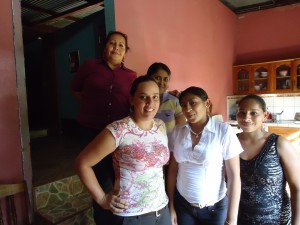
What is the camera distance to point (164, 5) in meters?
2.72

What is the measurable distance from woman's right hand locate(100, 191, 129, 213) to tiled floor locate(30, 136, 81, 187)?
3.58 feet

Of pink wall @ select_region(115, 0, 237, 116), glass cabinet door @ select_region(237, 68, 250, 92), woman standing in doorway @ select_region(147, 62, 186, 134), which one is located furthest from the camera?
glass cabinet door @ select_region(237, 68, 250, 92)

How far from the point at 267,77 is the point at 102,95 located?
4.17 meters

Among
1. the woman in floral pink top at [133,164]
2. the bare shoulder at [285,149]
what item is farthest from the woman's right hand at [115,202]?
the bare shoulder at [285,149]

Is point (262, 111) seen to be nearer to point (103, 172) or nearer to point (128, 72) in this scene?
point (128, 72)

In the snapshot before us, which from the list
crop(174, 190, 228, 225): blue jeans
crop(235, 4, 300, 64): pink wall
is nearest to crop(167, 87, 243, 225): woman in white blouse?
crop(174, 190, 228, 225): blue jeans

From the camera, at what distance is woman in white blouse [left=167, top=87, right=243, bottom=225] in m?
1.07

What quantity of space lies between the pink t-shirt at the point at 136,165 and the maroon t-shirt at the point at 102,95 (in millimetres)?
408

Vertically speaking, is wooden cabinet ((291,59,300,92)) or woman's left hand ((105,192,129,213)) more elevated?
wooden cabinet ((291,59,300,92))

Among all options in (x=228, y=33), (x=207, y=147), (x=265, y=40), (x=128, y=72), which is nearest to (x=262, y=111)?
(x=207, y=147)

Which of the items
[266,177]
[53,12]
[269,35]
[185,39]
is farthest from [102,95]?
[269,35]

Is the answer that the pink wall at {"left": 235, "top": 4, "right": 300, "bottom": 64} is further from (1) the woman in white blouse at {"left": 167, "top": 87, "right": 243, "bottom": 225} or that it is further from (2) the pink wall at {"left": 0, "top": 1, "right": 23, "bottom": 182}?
(2) the pink wall at {"left": 0, "top": 1, "right": 23, "bottom": 182}

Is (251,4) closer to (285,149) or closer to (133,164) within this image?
(285,149)

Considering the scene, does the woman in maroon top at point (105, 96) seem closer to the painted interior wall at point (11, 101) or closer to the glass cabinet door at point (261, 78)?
the painted interior wall at point (11, 101)
